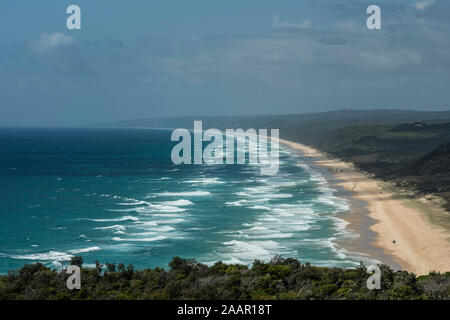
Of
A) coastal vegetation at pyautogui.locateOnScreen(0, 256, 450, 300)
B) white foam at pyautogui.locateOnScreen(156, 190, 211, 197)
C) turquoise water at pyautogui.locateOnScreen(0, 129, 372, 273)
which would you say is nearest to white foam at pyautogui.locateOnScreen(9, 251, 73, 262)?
turquoise water at pyautogui.locateOnScreen(0, 129, 372, 273)

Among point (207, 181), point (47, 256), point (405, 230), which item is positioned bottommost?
point (47, 256)

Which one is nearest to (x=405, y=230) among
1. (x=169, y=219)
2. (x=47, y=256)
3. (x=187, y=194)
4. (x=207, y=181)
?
(x=169, y=219)

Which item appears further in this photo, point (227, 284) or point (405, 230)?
point (405, 230)

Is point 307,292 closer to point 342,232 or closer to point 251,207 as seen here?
point 342,232

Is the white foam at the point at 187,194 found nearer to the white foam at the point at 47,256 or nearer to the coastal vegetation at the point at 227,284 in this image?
the white foam at the point at 47,256

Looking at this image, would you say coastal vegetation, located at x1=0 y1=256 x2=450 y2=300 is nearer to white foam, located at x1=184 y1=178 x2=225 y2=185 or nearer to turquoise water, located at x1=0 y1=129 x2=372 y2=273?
turquoise water, located at x1=0 y1=129 x2=372 y2=273

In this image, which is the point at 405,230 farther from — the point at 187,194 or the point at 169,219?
the point at 187,194

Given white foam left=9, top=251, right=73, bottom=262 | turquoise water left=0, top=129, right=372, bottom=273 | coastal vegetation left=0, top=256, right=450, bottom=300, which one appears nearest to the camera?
coastal vegetation left=0, top=256, right=450, bottom=300
